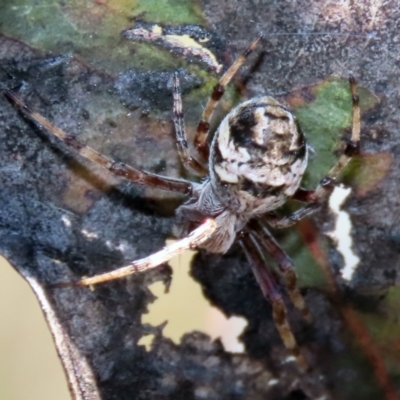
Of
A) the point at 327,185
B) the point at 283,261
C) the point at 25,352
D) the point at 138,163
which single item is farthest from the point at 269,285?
the point at 25,352

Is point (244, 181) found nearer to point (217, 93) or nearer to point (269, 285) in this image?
point (217, 93)

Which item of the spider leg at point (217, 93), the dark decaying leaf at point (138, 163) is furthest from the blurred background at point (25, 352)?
the spider leg at point (217, 93)

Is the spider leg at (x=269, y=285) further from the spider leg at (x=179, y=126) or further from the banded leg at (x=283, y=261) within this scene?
the spider leg at (x=179, y=126)

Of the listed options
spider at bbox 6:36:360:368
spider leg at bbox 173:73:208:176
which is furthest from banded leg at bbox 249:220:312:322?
spider leg at bbox 173:73:208:176

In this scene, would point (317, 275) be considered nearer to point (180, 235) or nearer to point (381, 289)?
point (381, 289)

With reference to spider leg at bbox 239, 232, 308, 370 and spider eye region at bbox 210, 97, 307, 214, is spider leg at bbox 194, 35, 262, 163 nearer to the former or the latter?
spider eye region at bbox 210, 97, 307, 214

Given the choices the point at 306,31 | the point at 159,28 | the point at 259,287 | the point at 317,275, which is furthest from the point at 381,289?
the point at 159,28

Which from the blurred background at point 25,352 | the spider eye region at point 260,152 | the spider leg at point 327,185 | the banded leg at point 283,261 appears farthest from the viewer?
the blurred background at point 25,352
